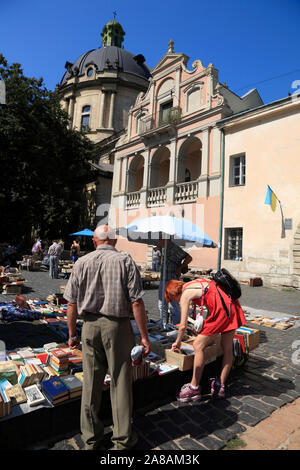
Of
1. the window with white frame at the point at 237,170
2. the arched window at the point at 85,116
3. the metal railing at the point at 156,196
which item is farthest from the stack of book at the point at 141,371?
the arched window at the point at 85,116

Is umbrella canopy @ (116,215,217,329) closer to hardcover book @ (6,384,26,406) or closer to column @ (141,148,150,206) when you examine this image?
hardcover book @ (6,384,26,406)

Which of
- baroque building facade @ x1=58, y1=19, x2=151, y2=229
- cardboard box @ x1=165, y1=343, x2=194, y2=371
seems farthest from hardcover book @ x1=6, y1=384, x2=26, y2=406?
baroque building facade @ x1=58, y1=19, x2=151, y2=229

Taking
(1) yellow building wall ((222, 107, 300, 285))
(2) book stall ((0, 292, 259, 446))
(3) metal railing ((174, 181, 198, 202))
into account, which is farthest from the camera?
(3) metal railing ((174, 181, 198, 202))

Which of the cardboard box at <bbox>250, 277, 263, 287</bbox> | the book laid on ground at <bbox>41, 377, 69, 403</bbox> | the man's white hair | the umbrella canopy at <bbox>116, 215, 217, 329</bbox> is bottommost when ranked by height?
the book laid on ground at <bbox>41, 377, 69, 403</bbox>

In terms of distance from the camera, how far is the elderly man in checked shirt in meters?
2.33

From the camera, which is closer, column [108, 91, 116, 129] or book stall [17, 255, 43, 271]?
book stall [17, 255, 43, 271]

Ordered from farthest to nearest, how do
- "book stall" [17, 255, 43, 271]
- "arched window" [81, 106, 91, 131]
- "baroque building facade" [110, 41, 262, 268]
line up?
"arched window" [81, 106, 91, 131], "book stall" [17, 255, 43, 271], "baroque building facade" [110, 41, 262, 268]

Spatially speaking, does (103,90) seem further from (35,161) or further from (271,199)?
(271,199)

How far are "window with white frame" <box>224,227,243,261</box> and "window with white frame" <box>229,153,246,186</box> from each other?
2.54 meters

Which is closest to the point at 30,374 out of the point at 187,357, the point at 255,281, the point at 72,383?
the point at 72,383

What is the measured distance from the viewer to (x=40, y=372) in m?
3.00

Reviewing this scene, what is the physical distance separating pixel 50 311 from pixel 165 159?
56.3 ft

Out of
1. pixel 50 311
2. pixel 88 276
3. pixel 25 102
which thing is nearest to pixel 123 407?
pixel 88 276
